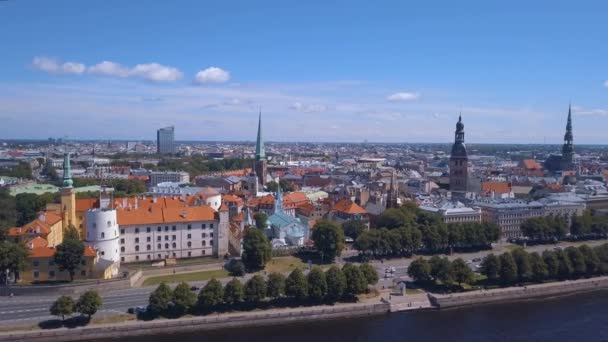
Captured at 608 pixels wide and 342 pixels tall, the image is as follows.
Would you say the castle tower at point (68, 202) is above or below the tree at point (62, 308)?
above

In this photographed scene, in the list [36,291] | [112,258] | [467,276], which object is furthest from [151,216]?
[467,276]

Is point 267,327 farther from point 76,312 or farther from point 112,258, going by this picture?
point 112,258

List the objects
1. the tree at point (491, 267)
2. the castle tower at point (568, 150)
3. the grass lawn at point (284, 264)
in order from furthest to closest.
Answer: the castle tower at point (568, 150)
the grass lawn at point (284, 264)
the tree at point (491, 267)

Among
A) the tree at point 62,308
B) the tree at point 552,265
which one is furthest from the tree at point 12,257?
the tree at point 552,265

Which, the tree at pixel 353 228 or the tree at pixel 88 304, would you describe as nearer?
the tree at pixel 88 304

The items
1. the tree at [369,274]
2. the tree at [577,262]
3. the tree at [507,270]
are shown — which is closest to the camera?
the tree at [369,274]

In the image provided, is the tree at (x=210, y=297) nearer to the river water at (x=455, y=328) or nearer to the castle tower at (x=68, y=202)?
the river water at (x=455, y=328)

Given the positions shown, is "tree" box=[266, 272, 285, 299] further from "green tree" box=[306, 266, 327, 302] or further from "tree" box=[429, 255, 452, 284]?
"tree" box=[429, 255, 452, 284]
